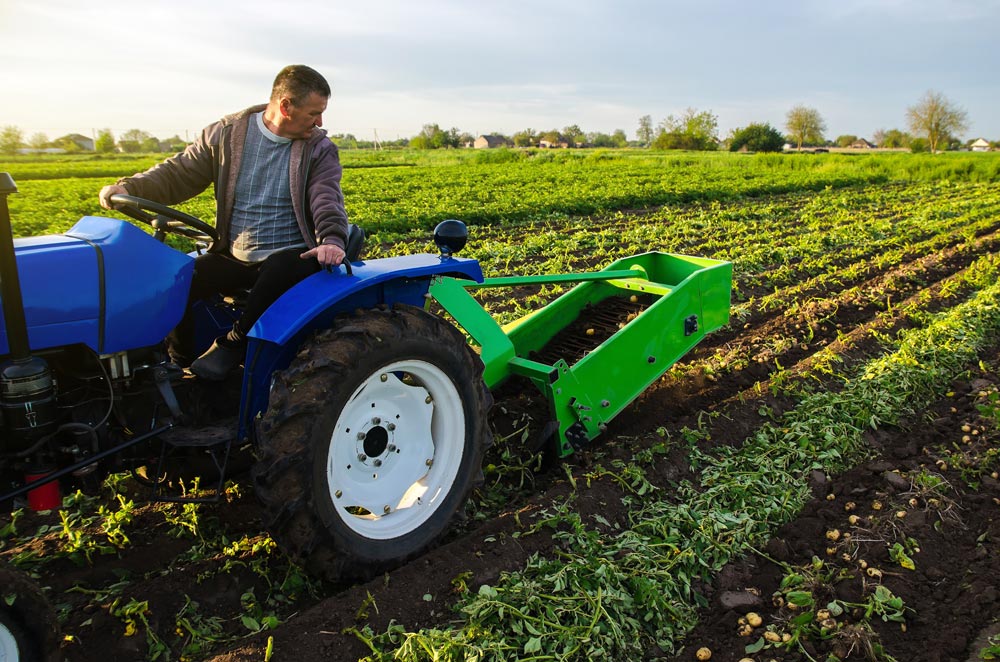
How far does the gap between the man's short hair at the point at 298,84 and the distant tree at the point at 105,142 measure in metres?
49.9

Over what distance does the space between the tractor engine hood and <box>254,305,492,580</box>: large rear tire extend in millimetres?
509

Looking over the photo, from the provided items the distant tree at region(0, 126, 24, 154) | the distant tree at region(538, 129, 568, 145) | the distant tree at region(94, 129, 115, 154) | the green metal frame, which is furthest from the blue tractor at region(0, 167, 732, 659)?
the distant tree at region(538, 129, 568, 145)

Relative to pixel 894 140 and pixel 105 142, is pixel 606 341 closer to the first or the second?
pixel 105 142

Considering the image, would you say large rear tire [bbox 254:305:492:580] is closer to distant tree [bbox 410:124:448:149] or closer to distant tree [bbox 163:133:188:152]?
distant tree [bbox 163:133:188:152]

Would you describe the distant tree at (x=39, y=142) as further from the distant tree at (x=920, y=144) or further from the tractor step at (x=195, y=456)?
the distant tree at (x=920, y=144)

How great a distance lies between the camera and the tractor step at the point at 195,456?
2.57 meters

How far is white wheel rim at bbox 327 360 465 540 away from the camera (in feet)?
8.91

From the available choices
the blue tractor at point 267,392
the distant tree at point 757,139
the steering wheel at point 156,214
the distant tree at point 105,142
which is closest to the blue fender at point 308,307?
the blue tractor at point 267,392

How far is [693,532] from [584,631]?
0.81m

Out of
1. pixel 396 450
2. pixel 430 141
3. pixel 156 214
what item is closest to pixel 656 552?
pixel 396 450

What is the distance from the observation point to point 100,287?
236 cm

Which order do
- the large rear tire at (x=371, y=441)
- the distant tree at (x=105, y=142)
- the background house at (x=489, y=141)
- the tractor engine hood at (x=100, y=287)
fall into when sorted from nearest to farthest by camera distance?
the tractor engine hood at (x=100, y=287), the large rear tire at (x=371, y=441), the distant tree at (x=105, y=142), the background house at (x=489, y=141)

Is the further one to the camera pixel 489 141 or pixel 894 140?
pixel 489 141

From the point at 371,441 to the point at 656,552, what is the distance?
3.90 feet
